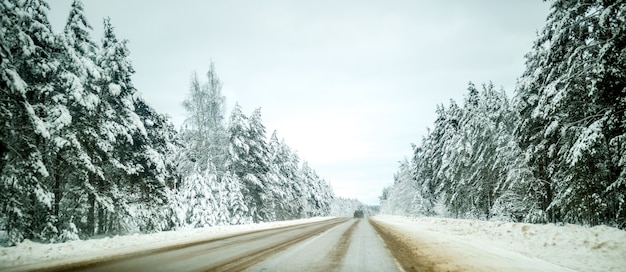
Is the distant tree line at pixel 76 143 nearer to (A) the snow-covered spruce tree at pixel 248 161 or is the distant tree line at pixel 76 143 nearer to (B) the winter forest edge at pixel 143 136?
(B) the winter forest edge at pixel 143 136

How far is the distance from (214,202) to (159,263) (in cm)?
1923

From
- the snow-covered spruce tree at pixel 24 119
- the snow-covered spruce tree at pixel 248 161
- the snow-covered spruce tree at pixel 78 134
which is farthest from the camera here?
the snow-covered spruce tree at pixel 248 161

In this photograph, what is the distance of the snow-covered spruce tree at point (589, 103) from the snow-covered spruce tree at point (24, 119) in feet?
62.3

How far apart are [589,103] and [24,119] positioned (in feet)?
72.2

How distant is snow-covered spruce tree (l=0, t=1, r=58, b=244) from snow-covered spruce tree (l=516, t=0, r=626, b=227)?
62.3 feet

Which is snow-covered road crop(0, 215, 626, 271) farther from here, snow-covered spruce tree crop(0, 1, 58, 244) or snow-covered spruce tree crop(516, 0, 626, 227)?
snow-covered spruce tree crop(516, 0, 626, 227)

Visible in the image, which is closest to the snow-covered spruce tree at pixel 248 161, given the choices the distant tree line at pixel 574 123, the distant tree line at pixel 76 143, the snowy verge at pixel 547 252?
the distant tree line at pixel 76 143

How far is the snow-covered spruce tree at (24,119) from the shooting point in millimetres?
11789

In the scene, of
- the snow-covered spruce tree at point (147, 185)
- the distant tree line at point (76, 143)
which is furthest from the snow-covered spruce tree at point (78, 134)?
the snow-covered spruce tree at point (147, 185)

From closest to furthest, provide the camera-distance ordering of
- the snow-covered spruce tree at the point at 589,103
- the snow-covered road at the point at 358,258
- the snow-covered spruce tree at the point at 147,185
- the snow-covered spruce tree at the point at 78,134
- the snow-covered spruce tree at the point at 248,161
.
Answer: the snow-covered road at the point at 358,258 < the snow-covered spruce tree at the point at 589,103 < the snow-covered spruce tree at the point at 78,134 < the snow-covered spruce tree at the point at 147,185 < the snow-covered spruce tree at the point at 248,161

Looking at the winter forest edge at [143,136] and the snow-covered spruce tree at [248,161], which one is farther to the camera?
the snow-covered spruce tree at [248,161]

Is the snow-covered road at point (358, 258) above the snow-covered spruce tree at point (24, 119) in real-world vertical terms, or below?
below

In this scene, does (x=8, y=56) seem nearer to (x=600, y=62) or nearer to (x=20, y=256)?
(x=20, y=256)

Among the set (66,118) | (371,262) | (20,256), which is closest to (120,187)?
(66,118)
